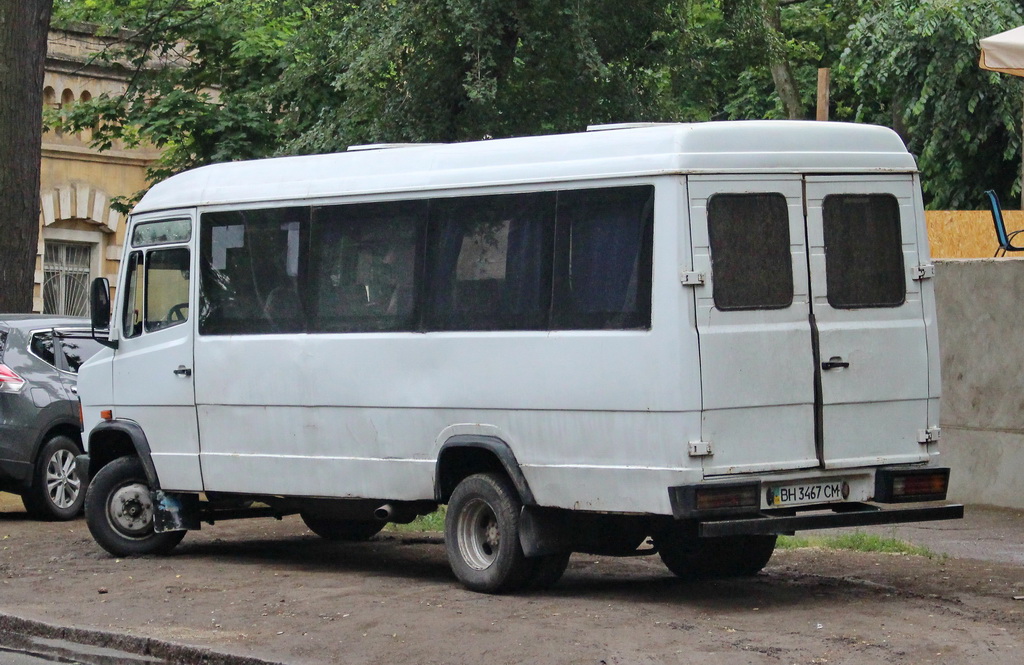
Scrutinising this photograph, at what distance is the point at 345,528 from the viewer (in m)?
12.5

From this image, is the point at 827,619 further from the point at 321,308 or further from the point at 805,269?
the point at 321,308

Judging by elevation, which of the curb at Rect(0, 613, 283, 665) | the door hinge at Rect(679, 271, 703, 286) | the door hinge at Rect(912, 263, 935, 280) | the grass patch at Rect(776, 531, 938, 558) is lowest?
the curb at Rect(0, 613, 283, 665)

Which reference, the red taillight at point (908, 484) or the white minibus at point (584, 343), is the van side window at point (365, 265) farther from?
the red taillight at point (908, 484)

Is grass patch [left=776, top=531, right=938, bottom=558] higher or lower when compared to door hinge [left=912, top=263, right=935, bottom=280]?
lower

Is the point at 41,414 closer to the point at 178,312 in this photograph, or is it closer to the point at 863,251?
the point at 178,312

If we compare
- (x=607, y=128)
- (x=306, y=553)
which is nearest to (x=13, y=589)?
(x=306, y=553)

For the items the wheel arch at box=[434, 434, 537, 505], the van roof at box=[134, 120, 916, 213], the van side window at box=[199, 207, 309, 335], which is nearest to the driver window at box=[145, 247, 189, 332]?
the van side window at box=[199, 207, 309, 335]

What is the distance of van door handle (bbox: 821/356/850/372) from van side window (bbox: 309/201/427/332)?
2.43 metres

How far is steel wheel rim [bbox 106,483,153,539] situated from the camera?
1160cm

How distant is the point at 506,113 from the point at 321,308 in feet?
19.5

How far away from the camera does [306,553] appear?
11.9 metres

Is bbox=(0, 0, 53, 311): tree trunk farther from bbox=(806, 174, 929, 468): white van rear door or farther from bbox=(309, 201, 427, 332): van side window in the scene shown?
bbox=(806, 174, 929, 468): white van rear door

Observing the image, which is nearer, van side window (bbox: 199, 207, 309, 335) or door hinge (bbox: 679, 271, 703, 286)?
door hinge (bbox: 679, 271, 703, 286)

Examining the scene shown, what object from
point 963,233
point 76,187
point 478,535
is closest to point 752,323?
point 478,535
